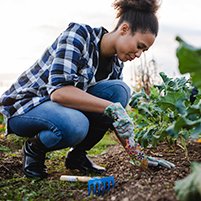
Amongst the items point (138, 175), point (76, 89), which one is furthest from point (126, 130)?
point (76, 89)

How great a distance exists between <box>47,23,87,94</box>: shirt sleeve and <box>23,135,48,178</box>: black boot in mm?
405

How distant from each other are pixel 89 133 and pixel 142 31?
0.86 m

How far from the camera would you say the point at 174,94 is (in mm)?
2381

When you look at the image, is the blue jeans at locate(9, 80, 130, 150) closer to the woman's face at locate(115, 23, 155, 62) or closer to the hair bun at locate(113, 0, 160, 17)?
the woman's face at locate(115, 23, 155, 62)

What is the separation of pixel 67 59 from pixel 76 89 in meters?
0.19

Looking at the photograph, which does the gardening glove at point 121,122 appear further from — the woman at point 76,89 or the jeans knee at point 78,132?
the jeans knee at point 78,132

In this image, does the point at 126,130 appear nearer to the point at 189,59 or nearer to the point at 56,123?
the point at 56,123

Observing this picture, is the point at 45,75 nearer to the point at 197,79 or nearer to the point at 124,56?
the point at 124,56

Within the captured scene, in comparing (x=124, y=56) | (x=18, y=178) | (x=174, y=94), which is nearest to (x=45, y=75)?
(x=124, y=56)

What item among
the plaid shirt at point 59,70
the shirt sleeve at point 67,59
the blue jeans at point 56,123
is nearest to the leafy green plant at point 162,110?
the blue jeans at point 56,123

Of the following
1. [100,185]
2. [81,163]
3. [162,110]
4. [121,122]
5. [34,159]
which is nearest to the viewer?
[100,185]

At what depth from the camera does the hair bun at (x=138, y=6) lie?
277cm

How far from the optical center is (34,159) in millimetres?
2891

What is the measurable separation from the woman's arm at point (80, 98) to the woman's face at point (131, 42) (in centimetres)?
33
